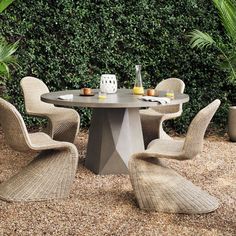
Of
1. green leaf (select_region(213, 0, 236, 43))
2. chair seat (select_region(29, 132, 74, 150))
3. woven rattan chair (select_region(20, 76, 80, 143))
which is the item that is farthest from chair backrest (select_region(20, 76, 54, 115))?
green leaf (select_region(213, 0, 236, 43))

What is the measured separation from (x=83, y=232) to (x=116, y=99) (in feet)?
4.58

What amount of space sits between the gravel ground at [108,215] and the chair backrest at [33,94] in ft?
3.06

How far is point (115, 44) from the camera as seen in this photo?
6086 millimetres

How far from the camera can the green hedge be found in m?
5.84

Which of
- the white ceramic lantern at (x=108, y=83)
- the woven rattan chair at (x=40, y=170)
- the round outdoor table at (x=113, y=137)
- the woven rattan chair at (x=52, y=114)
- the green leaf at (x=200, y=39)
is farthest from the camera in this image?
the green leaf at (x=200, y=39)

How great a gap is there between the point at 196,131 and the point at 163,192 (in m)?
0.49

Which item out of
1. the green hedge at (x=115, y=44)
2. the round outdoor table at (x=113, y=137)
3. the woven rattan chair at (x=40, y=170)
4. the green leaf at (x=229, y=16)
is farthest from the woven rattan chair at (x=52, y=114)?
the green leaf at (x=229, y=16)

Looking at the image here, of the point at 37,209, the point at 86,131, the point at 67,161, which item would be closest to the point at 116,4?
the point at 86,131

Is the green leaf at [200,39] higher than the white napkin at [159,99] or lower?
higher

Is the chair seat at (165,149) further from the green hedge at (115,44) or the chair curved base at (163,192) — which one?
the green hedge at (115,44)

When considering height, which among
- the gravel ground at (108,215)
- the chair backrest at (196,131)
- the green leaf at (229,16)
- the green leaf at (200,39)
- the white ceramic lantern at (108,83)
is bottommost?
the gravel ground at (108,215)

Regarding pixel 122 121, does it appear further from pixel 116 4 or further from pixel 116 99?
pixel 116 4

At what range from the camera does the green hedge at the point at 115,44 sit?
584 centimetres

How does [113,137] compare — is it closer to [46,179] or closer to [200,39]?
[46,179]
